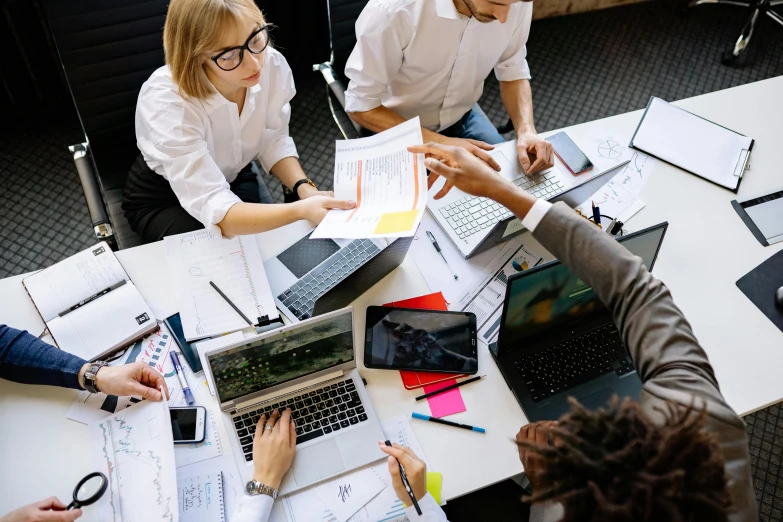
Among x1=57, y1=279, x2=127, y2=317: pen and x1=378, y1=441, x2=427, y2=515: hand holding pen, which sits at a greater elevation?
x1=57, y1=279, x2=127, y2=317: pen

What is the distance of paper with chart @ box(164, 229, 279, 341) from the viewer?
1.47 metres

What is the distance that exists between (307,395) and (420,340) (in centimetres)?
30

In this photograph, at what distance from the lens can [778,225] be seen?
1.74 metres

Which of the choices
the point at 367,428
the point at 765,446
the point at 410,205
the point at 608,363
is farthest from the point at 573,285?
the point at 765,446

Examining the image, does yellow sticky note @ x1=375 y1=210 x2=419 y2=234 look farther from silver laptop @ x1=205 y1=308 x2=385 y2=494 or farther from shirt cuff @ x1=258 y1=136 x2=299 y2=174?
shirt cuff @ x1=258 y1=136 x2=299 y2=174

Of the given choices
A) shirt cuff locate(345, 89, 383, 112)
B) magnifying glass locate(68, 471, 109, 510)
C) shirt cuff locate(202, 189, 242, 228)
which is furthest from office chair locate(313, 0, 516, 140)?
magnifying glass locate(68, 471, 109, 510)

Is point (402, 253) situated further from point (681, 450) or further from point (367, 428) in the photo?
point (681, 450)

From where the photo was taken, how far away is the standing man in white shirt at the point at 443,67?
170 centimetres

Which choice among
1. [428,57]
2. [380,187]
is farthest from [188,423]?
[428,57]

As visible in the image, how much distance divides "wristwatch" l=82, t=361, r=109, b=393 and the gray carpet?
124 centimetres

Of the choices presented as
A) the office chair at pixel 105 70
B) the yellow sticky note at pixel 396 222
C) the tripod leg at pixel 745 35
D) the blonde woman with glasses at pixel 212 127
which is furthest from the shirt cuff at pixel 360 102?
the tripod leg at pixel 745 35

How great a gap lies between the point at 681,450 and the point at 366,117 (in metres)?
1.30

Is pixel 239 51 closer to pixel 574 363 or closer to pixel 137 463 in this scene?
pixel 137 463

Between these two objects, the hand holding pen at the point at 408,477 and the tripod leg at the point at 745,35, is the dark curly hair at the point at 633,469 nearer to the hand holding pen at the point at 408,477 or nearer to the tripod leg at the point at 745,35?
the hand holding pen at the point at 408,477
